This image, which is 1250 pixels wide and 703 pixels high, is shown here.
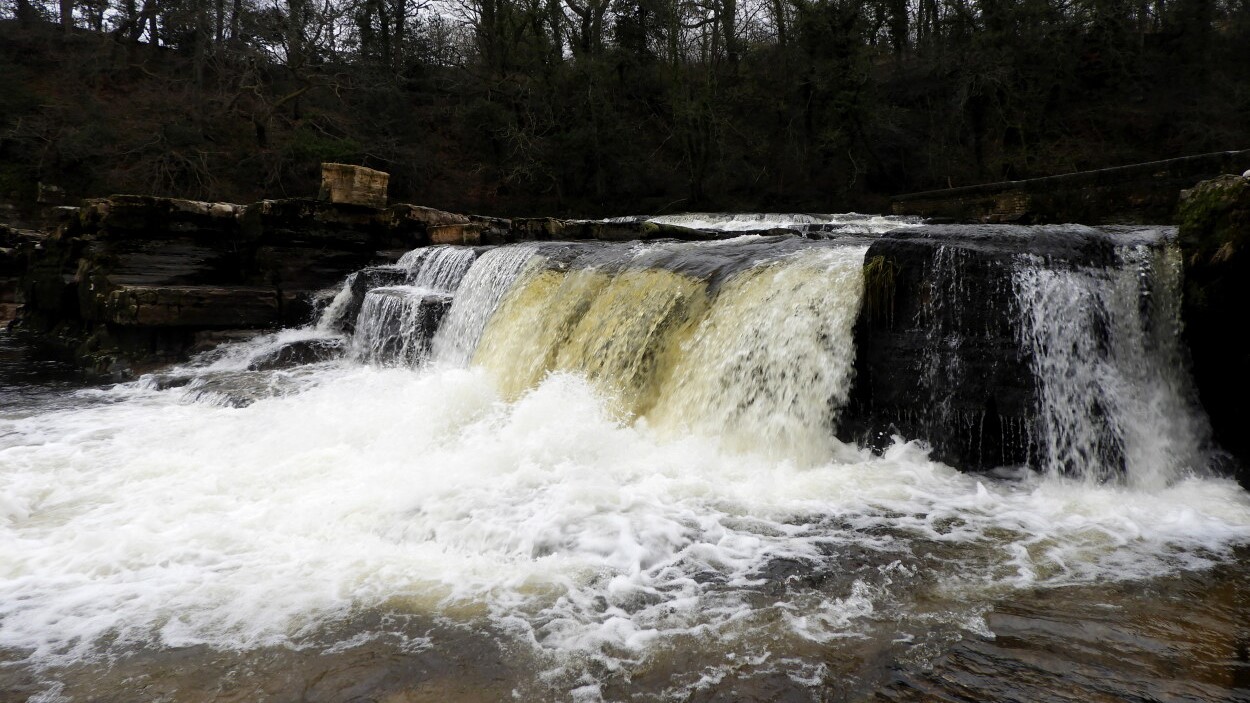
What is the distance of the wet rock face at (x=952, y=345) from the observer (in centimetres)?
464

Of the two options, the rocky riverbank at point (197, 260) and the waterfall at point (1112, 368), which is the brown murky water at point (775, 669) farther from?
the rocky riverbank at point (197, 260)

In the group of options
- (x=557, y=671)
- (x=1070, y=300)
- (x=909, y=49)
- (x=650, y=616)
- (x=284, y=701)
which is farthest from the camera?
(x=909, y=49)

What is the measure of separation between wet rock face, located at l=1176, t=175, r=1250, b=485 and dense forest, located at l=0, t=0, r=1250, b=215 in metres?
15.3

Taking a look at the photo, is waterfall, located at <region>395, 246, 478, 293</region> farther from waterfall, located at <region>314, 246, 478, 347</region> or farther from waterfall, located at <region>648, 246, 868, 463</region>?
waterfall, located at <region>648, 246, 868, 463</region>

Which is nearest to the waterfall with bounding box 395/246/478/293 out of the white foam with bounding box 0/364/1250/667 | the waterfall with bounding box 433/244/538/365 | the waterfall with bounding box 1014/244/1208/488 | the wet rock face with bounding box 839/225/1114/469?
the waterfall with bounding box 433/244/538/365

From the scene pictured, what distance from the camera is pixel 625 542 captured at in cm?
356

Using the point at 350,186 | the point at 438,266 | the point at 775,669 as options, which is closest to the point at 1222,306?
the point at 775,669

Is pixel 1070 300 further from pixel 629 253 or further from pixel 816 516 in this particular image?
pixel 629 253

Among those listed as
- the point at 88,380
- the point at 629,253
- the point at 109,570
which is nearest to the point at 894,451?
the point at 629,253

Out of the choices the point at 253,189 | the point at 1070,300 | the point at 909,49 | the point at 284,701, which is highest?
the point at 909,49

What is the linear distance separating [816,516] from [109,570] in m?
3.76

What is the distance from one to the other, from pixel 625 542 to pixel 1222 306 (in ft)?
14.2

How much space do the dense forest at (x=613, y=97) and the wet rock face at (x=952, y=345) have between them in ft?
50.5

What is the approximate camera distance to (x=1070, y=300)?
4641 millimetres
